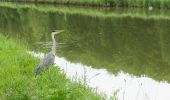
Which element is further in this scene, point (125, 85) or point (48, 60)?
point (125, 85)

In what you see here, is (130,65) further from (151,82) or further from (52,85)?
(52,85)

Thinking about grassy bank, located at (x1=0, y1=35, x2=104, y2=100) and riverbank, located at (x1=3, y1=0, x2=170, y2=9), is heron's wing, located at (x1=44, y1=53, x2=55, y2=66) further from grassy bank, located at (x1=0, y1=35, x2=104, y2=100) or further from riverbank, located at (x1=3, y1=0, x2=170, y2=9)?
riverbank, located at (x1=3, y1=0, x2=170, y2=9)

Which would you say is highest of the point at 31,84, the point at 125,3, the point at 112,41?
the point at 31,84

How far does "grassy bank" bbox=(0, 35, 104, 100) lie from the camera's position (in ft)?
25.8

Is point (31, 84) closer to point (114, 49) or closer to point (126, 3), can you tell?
point (114, 49)

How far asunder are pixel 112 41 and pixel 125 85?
1195 cm

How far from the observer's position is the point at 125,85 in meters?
13.4

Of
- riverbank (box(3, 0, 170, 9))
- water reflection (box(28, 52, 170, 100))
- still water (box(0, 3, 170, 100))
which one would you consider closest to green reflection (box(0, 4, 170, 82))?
still water (box(0, 3, 170, 100))

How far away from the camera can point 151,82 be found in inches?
591

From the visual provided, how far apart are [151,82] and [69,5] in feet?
123

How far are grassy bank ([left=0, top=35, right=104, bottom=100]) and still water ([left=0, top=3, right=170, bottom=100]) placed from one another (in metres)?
0.77

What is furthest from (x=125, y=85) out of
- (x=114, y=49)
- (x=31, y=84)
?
(x=114, y=49)

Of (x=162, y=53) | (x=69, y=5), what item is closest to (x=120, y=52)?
(x=162, y=53)

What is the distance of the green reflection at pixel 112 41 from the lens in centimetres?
1853
